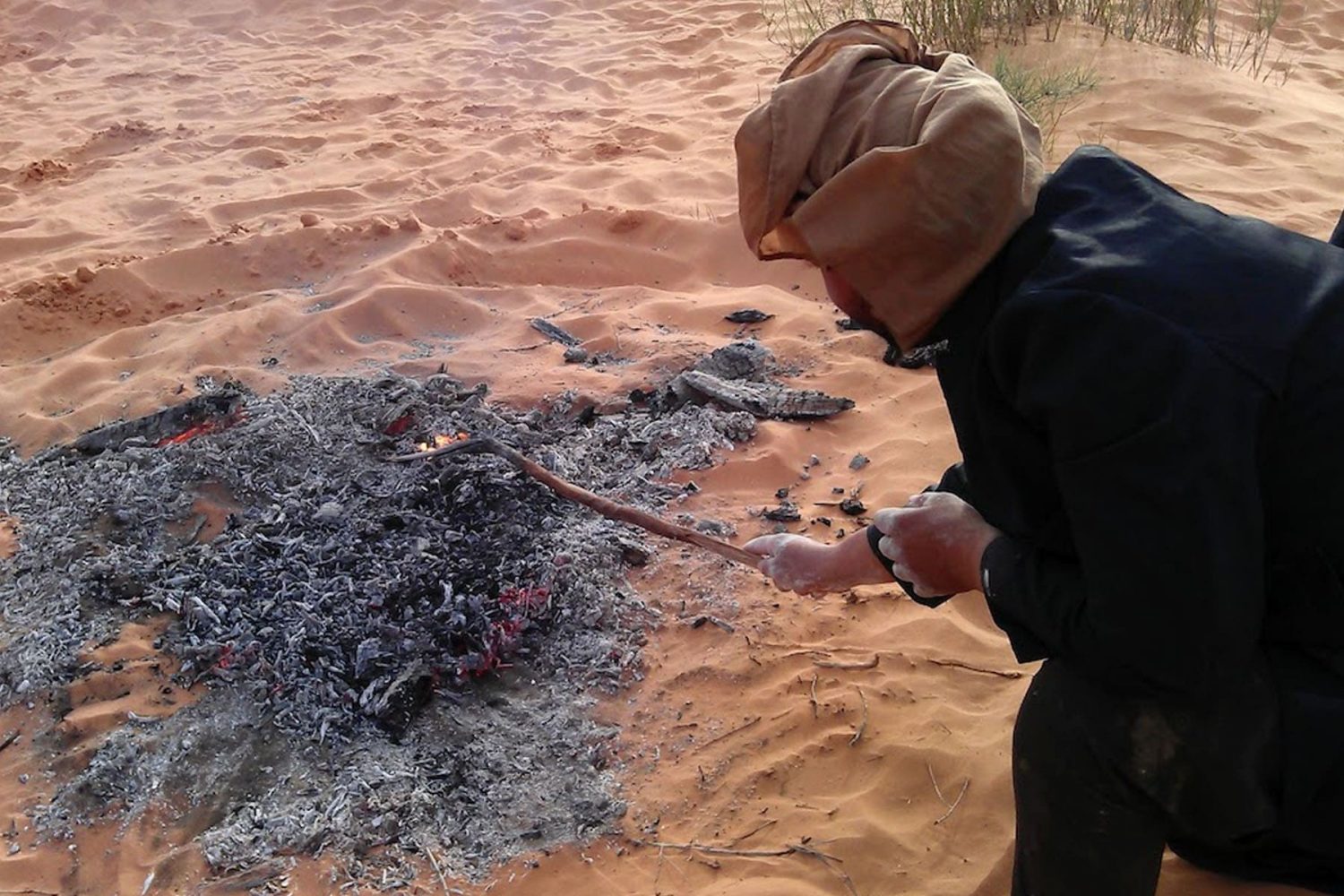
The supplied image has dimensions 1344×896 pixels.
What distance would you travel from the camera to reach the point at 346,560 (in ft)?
9.64

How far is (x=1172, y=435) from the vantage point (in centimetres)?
126

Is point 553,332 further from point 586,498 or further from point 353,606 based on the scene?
point 353,606

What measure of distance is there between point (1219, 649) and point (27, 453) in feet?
12.2

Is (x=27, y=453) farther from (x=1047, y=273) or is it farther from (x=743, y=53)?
(x=743, y=53)

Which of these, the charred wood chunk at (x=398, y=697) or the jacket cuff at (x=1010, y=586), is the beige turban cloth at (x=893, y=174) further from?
the charred wood chunk at (x=398, y=697)

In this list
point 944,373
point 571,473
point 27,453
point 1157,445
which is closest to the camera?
point 1157,445

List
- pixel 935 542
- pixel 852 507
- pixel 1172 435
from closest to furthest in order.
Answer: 1. pixel 1172 435
2. pixel 935 542
3. pixel 852 507

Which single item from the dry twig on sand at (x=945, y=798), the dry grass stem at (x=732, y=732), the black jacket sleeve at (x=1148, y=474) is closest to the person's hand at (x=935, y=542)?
the black jacket sleeve at (x=1148, y=474)

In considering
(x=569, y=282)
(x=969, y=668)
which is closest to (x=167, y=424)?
(x=569, y=282)

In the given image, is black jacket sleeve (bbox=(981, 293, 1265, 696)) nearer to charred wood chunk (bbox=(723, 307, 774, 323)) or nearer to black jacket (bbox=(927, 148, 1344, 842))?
black jacket (bbox=(927, 148, 1344, 842))

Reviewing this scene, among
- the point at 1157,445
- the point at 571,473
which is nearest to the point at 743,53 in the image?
the point at 571,473

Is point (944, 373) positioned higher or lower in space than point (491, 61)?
higher

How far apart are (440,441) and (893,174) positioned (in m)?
2.24

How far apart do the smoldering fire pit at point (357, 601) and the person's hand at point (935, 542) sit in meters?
0.98
